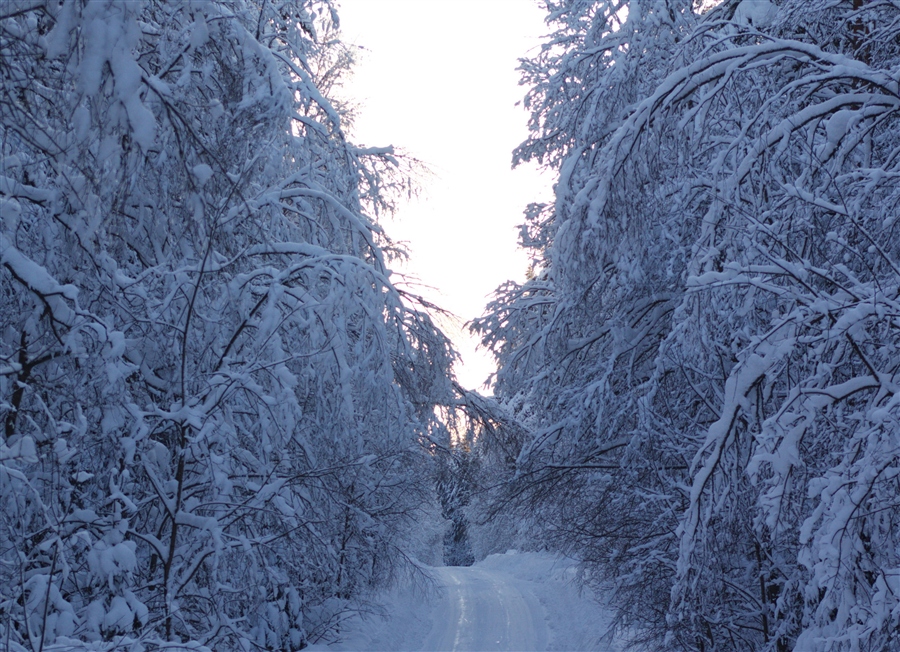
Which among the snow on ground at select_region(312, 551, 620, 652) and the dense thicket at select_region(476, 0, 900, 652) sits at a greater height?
the dense thicket at select_region(476, 0, 900, 652)

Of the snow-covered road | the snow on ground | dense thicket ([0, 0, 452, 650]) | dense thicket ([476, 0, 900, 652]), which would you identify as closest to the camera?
dense thicket ([0, 0, 452, 650])

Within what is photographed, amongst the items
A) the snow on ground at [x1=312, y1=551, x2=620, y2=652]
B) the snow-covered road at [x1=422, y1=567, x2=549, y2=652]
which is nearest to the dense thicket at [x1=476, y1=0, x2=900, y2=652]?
the snow on ground at [x1=312, y1=551, x2=620, y2=652]

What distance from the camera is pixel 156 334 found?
15.9 ft

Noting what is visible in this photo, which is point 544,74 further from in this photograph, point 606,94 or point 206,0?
point 206,0

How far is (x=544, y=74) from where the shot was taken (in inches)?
504

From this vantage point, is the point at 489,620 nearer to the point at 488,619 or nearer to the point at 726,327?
the point at 488,619

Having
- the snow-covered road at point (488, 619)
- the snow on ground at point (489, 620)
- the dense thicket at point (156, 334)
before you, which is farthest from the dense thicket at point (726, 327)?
the snow-covered road at point (488, 619)

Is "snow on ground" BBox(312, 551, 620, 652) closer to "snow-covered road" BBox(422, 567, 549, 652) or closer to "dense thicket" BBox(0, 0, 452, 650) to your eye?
"snow-covered road" BBox(422, 567, 549, 652)

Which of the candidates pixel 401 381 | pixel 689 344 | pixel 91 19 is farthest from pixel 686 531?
pixel 401 381

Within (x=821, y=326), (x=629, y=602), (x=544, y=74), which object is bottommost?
(x=629, y=602)

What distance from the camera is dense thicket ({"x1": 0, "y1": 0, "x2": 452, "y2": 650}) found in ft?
10.1

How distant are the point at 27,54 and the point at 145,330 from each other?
7.62 feet

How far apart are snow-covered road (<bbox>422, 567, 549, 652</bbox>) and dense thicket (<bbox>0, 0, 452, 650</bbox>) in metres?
8.81

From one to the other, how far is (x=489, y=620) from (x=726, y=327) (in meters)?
12.9
